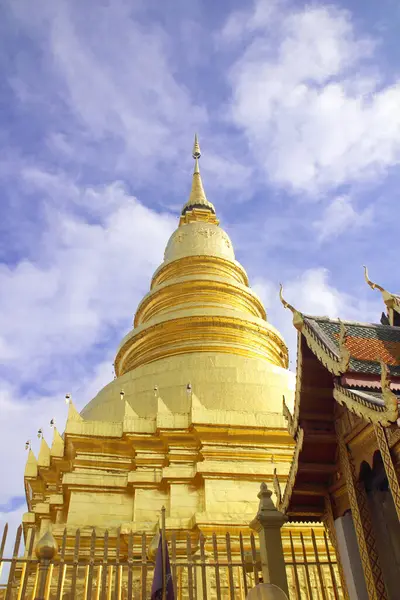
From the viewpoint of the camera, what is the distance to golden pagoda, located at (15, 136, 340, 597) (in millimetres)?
10250

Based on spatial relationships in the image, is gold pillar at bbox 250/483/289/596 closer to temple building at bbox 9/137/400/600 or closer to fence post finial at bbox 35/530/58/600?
temple building at bbox 9/137/400/600

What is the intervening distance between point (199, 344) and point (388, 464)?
10.6 metres

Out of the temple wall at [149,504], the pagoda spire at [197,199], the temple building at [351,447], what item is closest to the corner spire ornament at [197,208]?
the pagoda spire at [197,199]

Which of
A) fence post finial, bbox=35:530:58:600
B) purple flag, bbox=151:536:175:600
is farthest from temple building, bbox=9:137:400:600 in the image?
purple flag, bbox=151:536:175:600

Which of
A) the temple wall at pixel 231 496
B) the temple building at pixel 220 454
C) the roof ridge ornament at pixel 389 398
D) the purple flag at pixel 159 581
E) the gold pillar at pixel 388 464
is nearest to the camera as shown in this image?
the roof ridge ornament at pixel 389 398

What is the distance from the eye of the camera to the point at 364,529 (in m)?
4.90

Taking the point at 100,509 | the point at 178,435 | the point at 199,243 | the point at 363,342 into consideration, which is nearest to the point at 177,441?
the point at 178,435

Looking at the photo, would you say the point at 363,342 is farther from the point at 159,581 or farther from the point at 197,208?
the point at 197,208

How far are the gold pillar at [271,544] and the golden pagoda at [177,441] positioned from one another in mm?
3200

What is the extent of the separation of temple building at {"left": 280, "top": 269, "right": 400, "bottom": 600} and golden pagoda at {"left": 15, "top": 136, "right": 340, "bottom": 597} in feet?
9.32

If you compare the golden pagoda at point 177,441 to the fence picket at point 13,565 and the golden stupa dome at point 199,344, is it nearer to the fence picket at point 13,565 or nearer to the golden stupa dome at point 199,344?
the golden stupa dome at point 199,344

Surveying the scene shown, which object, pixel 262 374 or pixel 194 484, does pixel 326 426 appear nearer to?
pixel 194 484

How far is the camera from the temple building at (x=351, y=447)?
473cm

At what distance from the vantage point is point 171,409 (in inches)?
492
